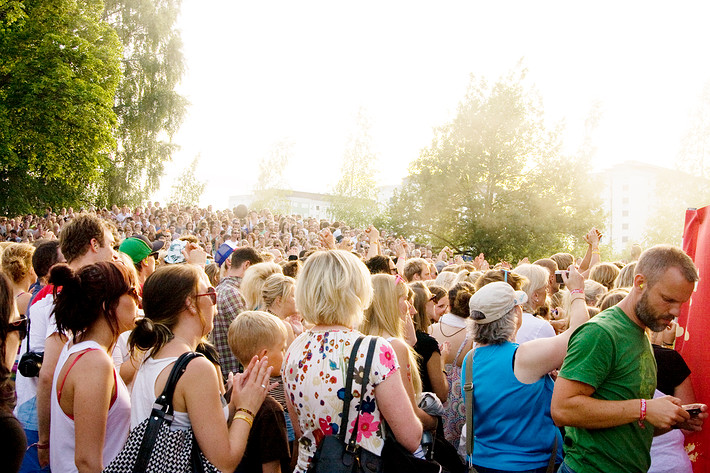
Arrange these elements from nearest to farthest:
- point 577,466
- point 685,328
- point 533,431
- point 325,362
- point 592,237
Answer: point 325,362, point 577,466, point 533,431, point 685,328, point 592,237

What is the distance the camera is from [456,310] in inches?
197

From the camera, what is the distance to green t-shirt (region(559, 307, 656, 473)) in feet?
8.89

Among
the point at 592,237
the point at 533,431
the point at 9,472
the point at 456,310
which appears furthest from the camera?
the point at 592,237

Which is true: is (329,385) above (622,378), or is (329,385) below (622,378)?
below

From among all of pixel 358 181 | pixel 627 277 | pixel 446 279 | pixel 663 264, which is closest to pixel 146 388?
pixel 663 264

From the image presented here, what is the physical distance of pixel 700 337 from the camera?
10.7 ft

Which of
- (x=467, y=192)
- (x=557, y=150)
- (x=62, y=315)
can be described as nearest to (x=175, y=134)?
(x=467, y=192)

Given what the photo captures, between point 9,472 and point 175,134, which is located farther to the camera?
point 175,134

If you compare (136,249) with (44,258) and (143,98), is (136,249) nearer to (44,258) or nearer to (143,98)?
(44,258)

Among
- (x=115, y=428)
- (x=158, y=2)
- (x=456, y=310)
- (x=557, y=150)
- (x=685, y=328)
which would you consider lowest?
(x=115, y=428)

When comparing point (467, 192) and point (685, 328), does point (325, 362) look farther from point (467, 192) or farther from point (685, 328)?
point (467, 192)

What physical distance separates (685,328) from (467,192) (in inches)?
1238

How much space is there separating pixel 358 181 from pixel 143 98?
75.1ft

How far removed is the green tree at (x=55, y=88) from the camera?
22891mm
